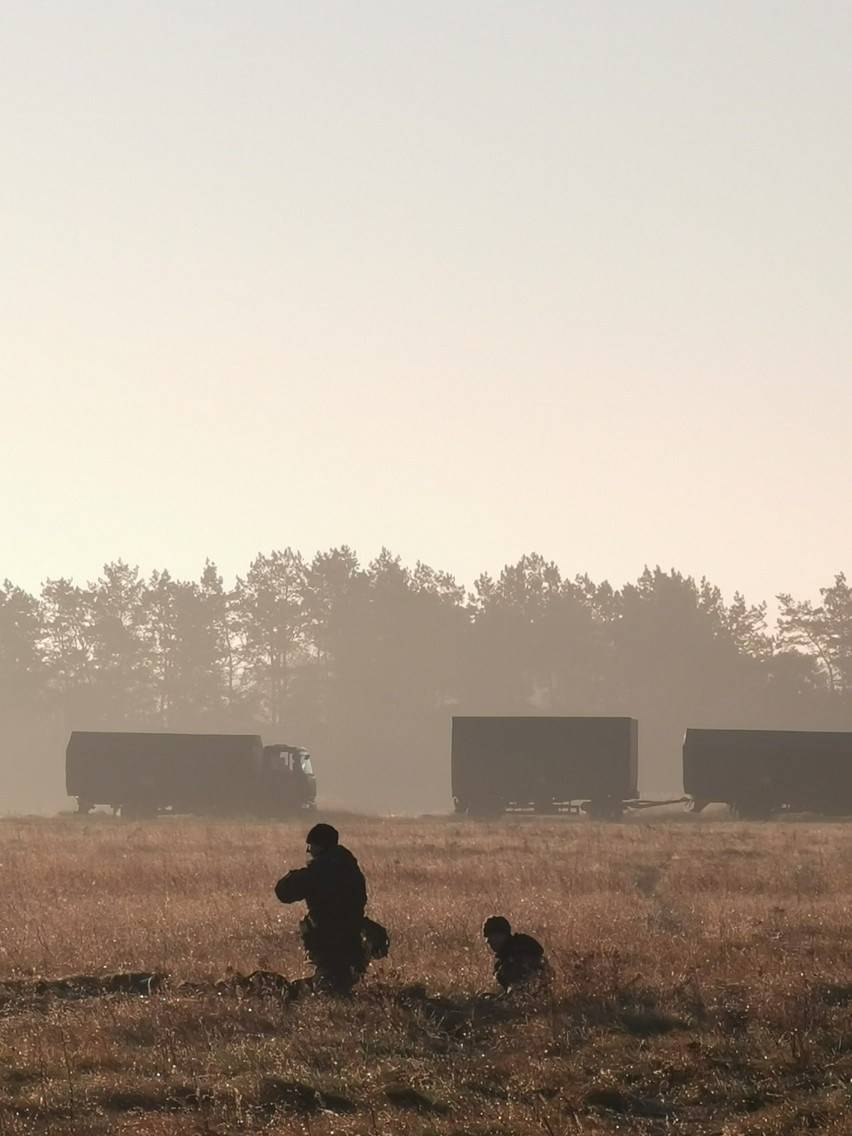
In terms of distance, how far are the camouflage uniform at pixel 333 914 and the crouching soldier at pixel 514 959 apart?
1.05 metres

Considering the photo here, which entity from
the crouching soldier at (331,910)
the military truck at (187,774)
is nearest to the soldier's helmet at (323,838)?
the crouching soldier at (331,910)

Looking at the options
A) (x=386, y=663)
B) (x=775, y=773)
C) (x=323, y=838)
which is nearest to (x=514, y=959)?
(x=323, y=838)

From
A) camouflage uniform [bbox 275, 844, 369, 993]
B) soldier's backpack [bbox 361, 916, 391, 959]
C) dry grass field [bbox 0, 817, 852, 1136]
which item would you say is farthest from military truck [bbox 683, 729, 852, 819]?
camouflage uniform [bbox 275, 844, 369, 993]

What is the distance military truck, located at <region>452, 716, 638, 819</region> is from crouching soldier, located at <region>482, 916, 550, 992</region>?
39508 millimetres

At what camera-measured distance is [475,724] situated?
53.4m

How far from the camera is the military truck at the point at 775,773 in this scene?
49.6 meters

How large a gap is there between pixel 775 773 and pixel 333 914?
129ft

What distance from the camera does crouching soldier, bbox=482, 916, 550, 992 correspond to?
12078 mm

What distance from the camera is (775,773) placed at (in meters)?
49.9

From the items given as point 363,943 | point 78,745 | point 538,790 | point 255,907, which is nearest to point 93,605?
point 78,745

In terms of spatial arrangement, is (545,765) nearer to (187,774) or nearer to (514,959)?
(187,774)

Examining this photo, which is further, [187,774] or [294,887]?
[187,774]

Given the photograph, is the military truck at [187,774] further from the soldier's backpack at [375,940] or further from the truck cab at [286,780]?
the soldier's backpack at [375,940]

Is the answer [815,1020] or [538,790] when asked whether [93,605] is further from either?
[815,1020]
